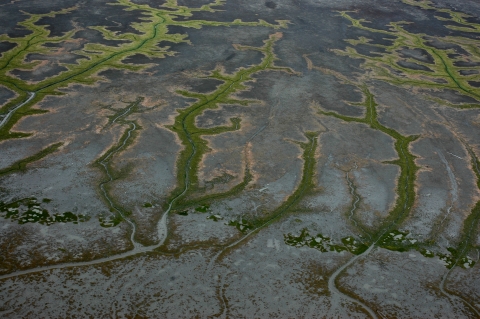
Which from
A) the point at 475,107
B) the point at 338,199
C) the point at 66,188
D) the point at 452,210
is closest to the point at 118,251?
the point at 66,188

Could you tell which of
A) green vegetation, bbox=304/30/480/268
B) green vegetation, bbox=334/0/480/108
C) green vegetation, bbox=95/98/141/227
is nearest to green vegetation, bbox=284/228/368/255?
green vegetation, bbox=304/30/480/268

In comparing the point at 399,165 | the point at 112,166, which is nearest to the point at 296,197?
the point at 399,165

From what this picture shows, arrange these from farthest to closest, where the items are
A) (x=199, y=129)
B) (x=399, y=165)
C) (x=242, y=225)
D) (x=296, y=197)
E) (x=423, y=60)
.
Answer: (x=423, y=60), (x=199, y=129), (x=399, y=165), (x=296, y=197), (x=242, y=225)

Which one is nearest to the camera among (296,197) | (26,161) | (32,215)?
(32,215)

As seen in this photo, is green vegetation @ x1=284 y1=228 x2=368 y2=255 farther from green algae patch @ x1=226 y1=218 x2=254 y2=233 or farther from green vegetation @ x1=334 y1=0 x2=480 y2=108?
green vegetation @ x1=334 y1=0 x2=480 y2=108

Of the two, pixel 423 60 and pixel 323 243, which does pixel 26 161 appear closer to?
pixel 323 243

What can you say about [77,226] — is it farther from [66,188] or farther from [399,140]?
[399,140]
